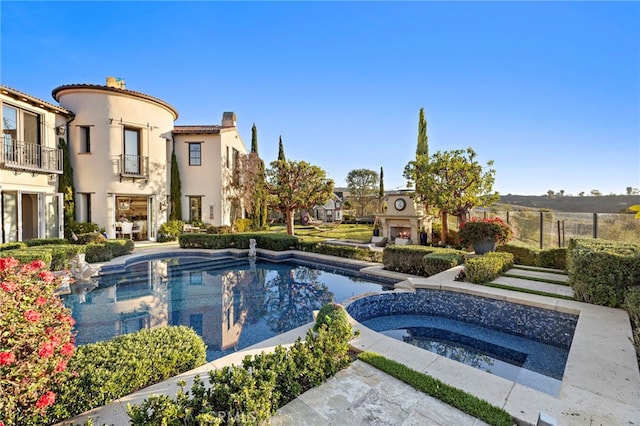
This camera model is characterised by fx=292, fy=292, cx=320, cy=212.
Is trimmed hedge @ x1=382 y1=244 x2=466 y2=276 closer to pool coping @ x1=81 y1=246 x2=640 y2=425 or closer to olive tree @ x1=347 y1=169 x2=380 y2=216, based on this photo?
pool coping @ x1=81 y1=246 x2=640 y2=425

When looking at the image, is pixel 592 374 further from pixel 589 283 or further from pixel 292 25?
pixel 292 25

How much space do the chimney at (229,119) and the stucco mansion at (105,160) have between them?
4.27 ft

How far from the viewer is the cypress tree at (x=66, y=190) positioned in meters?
15.8

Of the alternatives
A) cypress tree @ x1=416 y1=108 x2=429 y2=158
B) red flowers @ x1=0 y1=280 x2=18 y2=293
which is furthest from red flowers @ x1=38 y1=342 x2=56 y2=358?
cypress tree @ x1=416 y1=108 x2=429 y2=158

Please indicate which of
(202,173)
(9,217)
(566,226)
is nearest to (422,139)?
(566,226)

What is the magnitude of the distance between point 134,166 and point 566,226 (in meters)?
23.4

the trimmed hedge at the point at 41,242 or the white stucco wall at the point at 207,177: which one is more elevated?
the white stucco wall at the point at 207,177

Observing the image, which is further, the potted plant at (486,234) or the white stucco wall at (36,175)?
the white stucco wall at (36,175)

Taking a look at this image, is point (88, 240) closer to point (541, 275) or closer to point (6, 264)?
point (6, 264)

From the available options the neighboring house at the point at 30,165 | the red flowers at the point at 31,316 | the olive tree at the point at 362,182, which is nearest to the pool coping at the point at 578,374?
the red flowers at the point at 31,316

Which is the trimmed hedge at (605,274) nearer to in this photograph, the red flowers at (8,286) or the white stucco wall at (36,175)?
the red flowers at (8,286)

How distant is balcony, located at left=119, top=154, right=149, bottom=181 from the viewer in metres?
17.1

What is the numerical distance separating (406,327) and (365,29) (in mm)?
10683

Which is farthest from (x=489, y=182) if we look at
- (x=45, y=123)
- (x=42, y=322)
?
(x=45, y=123)
